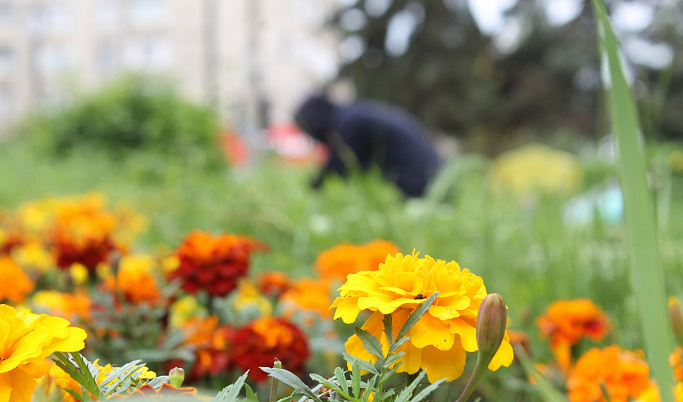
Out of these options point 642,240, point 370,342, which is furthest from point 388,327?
point 642,240

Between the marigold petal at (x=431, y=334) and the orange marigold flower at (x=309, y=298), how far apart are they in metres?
0.68

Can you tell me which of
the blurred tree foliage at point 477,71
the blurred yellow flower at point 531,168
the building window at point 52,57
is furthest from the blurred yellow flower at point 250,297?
the building window at point 52,57

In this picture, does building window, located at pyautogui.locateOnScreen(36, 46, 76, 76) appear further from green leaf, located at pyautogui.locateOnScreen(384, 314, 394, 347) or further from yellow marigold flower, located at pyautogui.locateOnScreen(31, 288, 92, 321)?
green leaf, located at pyautogui.locateOnScreen(384, 314, 394, 347)

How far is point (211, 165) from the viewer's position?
493 cm

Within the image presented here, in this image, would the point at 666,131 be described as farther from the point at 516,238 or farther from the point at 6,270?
the point at 6,270

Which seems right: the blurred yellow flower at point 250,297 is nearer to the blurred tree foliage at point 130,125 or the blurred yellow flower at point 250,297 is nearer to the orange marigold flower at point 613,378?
the orange marigold flower at point 613,378

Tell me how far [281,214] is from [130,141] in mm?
3991

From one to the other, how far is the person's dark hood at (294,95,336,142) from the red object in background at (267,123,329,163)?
25cm

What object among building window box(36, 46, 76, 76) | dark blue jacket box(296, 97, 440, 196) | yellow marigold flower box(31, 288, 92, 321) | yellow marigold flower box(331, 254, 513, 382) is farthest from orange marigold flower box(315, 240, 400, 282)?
building window box(36, 46, 76, 76)

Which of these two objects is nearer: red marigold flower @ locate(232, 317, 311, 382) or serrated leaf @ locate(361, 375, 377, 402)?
serrated leaf @ locate(361, 375, 377, 402)

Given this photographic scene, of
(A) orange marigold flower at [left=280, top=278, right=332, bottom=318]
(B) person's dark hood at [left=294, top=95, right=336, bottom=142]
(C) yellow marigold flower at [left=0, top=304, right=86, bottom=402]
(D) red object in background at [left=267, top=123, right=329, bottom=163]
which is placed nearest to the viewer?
(C) yellow marigold flower at [left=0, top=304, right=86, bottom=402]

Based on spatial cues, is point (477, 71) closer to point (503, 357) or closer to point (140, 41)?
point (503, 357)

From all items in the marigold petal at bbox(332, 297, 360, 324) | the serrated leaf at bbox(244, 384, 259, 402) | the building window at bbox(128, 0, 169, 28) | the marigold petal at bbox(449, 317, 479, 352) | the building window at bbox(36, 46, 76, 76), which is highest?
the building window at bbox(128, 0, 169, 28)

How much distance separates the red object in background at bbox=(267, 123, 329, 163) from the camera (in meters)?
4.83
